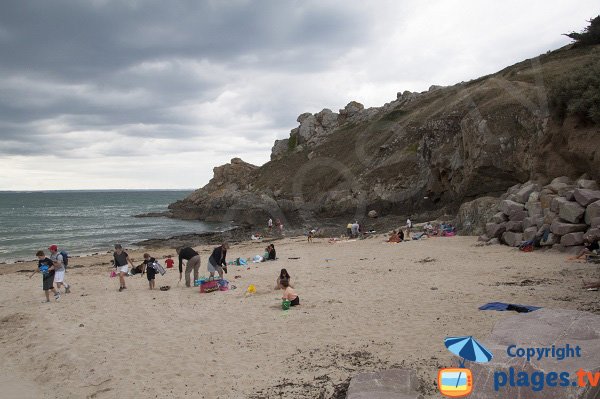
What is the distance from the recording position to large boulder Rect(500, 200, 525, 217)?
16.8m

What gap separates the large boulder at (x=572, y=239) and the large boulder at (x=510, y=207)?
2971 mm

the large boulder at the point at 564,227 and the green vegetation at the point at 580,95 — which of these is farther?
the green vegetation at the point at 580,95

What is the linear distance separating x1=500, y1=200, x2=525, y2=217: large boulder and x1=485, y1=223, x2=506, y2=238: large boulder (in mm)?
548

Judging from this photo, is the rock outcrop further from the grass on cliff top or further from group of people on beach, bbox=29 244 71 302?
group of people on beach, bbox=29 244 71 302

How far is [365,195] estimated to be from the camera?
42344 millimetres

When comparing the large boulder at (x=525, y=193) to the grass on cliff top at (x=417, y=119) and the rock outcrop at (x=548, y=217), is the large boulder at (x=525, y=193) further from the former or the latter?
the grass on cliff top at (x=417, y=119)

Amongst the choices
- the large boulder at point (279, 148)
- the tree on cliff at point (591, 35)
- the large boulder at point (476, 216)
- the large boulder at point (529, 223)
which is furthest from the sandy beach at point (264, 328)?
the large boulder at point (279, 148)

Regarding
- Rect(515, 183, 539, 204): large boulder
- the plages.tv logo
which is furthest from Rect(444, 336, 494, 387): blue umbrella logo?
Rect(515, 183, 539, 204): large boulder

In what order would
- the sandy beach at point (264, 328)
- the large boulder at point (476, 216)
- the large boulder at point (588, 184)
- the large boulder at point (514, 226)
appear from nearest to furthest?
the sandy beach at point (264, 328) → the large boulder at point (588, 184) → the large boulder at point (514, 226) → the large boulder at point (476, 216)

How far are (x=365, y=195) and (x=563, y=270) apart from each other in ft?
102

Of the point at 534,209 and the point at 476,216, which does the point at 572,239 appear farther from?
the point at 476,216

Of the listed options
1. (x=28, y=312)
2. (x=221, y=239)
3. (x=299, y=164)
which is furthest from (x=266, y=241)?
(x=299, y=164)

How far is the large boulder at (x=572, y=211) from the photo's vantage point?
13.7 m

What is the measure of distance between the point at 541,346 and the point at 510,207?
13627 millimetres
